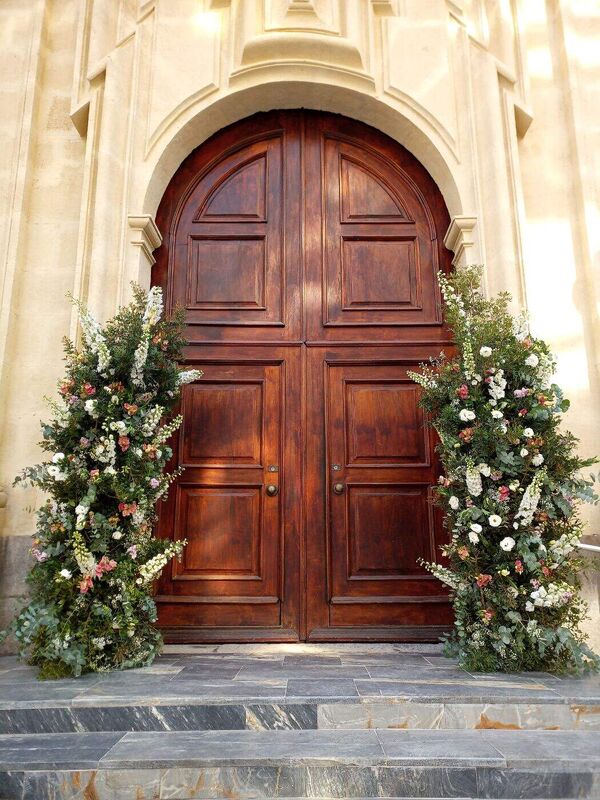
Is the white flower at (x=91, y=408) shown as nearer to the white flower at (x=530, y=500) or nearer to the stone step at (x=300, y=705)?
the stone step at (x=300, y=705)

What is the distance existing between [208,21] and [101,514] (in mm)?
3934

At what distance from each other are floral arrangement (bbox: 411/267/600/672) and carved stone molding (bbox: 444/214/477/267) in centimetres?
104

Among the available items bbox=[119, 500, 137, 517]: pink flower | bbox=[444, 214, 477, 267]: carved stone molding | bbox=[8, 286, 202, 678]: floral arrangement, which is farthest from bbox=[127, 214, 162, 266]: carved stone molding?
bbox=[444, 214, 477, 267]: carved stone molding

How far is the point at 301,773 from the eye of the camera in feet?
7.54

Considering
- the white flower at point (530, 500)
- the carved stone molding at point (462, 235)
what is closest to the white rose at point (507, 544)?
the white flower at point (530, 500)

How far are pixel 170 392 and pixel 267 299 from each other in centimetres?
128

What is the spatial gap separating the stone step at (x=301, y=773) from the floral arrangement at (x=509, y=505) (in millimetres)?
840

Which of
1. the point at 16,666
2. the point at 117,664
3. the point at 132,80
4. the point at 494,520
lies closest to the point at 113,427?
the point at 117,664

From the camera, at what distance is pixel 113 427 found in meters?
3.30

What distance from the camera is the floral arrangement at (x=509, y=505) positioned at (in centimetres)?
322

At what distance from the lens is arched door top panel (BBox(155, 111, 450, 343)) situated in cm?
460

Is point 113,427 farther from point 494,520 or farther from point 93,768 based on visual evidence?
point 494,520

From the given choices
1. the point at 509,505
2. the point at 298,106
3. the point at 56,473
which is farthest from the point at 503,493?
the point at 298,106

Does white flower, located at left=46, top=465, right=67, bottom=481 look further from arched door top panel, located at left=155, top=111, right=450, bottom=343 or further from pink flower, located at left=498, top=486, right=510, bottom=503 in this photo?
pink flower, located at left=498, top=486, right=510, bottom=503
